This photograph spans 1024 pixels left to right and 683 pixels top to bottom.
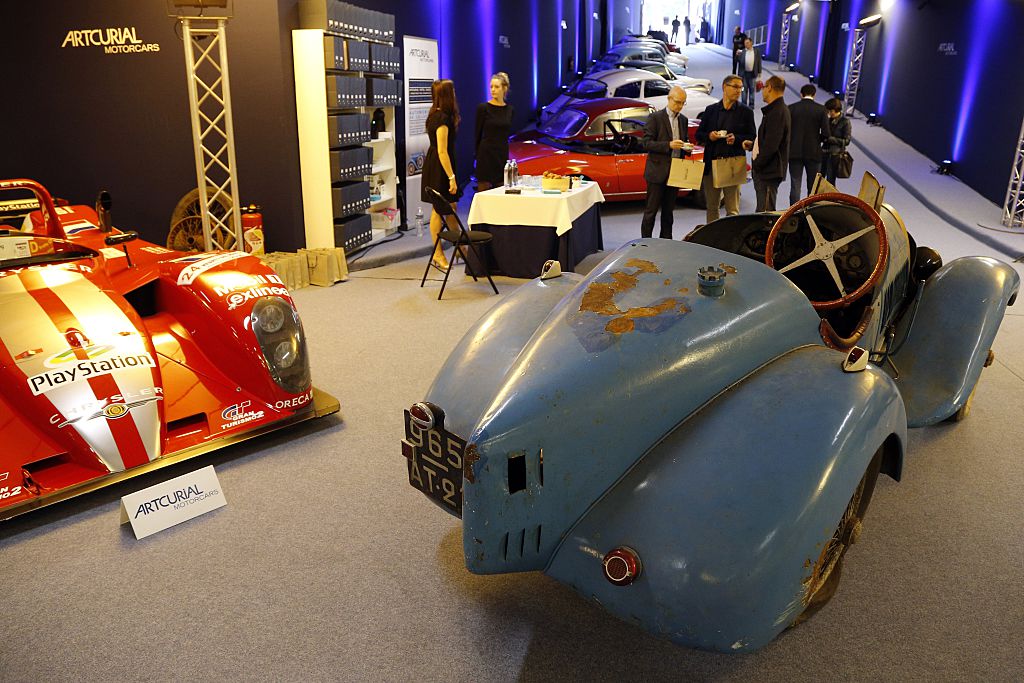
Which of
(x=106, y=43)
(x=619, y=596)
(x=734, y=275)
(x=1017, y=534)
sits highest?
(x=106, y=43)

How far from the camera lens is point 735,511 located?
1.75 metres

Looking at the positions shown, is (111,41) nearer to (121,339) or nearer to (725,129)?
(121,339)

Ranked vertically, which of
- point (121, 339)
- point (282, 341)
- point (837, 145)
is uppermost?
point (837, 145)

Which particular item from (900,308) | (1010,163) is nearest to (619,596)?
(900,308)

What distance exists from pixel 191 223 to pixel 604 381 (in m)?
5.69

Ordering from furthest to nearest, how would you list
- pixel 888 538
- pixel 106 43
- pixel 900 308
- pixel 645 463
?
1. pixel 106 43
2. pixel 900 308
3. pixel 888 538
4. pixel 645 463

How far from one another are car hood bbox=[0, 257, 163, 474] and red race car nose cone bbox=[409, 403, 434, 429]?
1.33 m

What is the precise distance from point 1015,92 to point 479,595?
1049cm

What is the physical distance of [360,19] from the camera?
22.8ft

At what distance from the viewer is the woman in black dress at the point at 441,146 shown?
649 cm

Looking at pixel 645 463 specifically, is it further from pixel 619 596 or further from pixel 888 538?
pixel 888 538

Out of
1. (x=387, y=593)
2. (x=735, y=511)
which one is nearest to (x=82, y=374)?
(x=387, y=593)

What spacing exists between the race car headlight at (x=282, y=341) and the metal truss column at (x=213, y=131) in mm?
2605

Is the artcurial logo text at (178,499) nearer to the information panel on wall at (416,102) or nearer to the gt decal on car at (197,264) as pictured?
the gt decal on car at (197,264)
